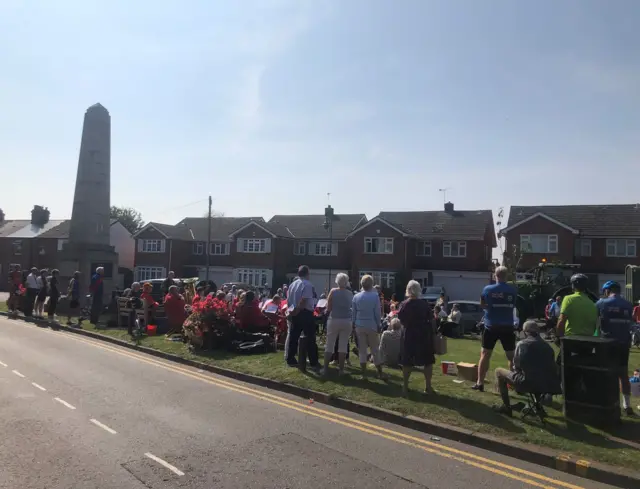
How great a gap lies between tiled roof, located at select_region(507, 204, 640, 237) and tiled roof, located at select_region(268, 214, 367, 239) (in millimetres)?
14553

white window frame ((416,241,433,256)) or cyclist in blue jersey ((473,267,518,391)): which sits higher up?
white window frame ((416,241,433,256))

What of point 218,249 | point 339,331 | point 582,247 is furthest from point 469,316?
point 218,249

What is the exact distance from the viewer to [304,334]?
1025 centimetres

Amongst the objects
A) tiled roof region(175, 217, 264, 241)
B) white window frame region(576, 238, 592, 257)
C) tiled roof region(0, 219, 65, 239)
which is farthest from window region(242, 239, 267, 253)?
white window frame region(576, 238, 592, 257)

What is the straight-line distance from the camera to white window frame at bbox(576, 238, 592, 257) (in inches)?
1553

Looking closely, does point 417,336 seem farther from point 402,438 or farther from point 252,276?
point 252,276

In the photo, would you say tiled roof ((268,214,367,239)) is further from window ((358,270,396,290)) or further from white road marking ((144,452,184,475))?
white road marking ((144,452,184,475))

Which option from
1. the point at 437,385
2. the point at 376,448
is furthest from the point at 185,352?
the point at 376,448

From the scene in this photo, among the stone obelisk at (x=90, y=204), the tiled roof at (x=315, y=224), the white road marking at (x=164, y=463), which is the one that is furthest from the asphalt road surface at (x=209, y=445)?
the tiled roof at (x=315, y=224)

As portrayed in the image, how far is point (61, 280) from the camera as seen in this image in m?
22.6

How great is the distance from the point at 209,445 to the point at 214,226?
50.6 metres

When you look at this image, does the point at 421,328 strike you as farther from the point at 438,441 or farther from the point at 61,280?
the point at 61,280

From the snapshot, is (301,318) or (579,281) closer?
(579,281)

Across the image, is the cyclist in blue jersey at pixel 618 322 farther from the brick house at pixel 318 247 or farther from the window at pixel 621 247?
the brick house at pixel 318 247
